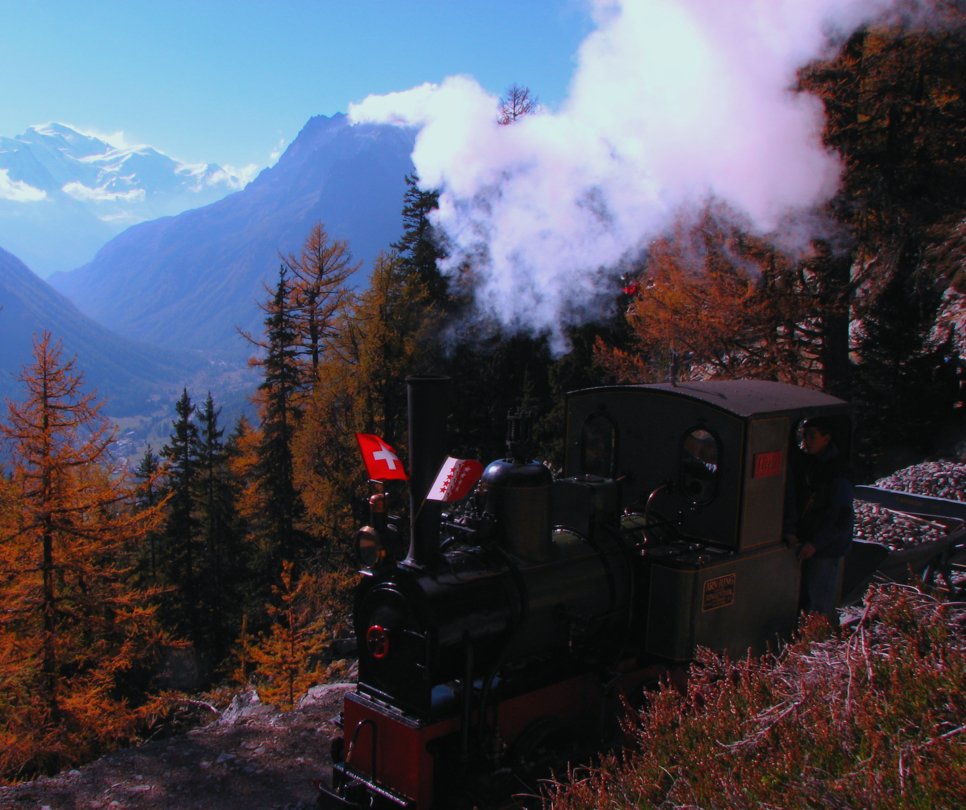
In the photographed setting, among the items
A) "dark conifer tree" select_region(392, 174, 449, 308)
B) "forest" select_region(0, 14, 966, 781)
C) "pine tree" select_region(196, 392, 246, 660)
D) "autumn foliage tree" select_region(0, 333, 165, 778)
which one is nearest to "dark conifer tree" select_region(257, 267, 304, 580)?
"forest" select_region(0, 14, 966, 781)

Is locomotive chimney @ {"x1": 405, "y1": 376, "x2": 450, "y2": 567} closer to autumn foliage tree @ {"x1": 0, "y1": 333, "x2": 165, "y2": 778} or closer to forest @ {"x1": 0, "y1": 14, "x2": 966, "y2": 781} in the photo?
forest @ {"x1": 0, "y1": 14, "x2": 966, "y2": 781}

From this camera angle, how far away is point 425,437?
4441 millimetres

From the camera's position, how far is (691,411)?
580 centimetres

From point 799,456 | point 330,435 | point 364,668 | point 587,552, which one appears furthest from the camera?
point 330,435

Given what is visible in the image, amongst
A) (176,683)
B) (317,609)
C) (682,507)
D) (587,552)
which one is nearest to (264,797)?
(587,552)

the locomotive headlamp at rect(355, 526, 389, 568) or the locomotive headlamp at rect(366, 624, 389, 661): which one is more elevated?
the locomotive headlamp at rect(355, 526, 389, 568)

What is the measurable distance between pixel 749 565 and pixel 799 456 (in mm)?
1272

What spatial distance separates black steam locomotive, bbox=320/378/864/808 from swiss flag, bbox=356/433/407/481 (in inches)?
4.4

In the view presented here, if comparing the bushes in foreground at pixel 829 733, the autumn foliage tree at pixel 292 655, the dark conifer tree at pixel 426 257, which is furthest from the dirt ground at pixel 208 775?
the dark conifer tree at pixel 426 257

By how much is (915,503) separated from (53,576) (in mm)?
16283

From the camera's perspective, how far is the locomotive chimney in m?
4.41

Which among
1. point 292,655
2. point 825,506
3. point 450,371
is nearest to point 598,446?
point 825,506

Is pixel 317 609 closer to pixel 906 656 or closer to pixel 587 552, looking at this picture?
pixel 587 552

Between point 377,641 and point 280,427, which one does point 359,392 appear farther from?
point 377,641
